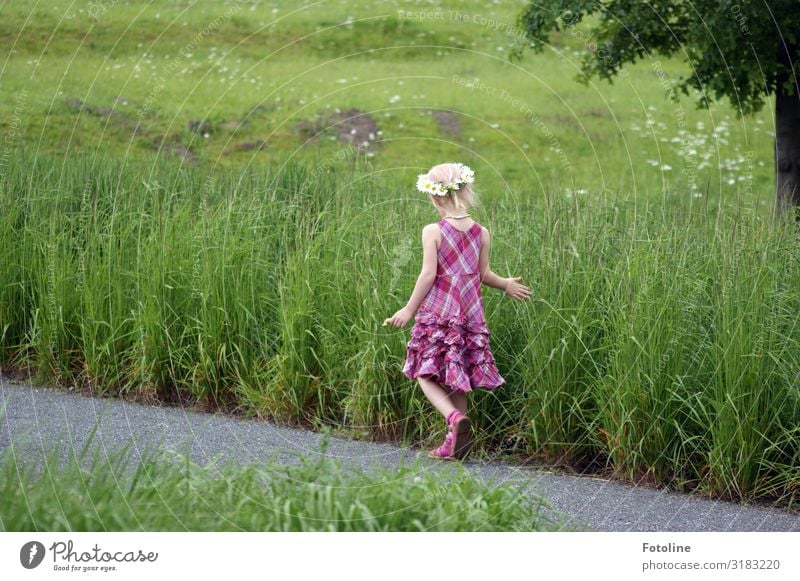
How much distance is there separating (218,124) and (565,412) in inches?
669

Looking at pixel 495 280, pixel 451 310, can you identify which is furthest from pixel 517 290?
pixel 451 310

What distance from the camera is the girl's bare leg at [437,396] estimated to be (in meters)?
4.96

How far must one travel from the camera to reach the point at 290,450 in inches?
204

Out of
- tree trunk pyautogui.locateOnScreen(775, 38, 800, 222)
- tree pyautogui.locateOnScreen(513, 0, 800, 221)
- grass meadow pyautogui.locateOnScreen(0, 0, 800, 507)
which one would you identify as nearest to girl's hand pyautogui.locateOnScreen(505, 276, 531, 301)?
grass meadow pyautogui.locateOnScreen(0, 0, 800, 507)

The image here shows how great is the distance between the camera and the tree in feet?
29.1

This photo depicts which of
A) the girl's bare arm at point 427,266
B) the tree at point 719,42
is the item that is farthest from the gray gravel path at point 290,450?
the tree at point 719,42

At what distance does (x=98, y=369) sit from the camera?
20.6 feet

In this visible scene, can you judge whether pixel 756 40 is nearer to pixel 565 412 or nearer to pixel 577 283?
pixel 577 283

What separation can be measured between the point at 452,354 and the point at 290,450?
1017mm

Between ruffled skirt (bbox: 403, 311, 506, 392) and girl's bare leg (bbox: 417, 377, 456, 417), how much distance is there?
0.11ft
